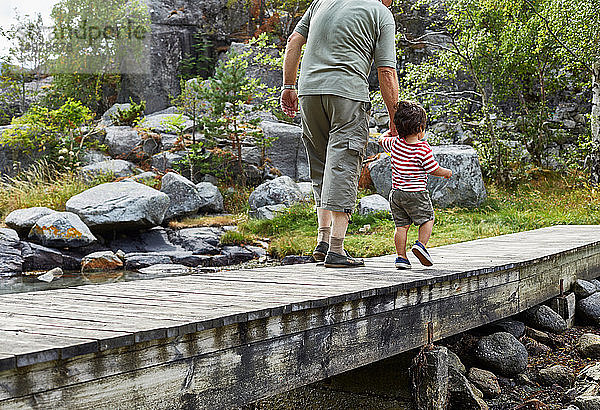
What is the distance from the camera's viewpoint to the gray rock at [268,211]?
38.2 feet

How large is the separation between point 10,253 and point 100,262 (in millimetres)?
1262

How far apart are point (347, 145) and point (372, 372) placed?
1436mm

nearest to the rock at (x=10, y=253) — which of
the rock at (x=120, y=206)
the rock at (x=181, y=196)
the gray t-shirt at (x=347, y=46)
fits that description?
the rock at (x=120, y=206)

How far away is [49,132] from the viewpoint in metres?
14.8

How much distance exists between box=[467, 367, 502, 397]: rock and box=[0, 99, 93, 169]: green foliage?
11.7 m

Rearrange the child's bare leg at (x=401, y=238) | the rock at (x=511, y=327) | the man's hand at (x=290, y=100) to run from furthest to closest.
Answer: the rock at (x=511, y=327), the man's hand at (x=290, y=100), the child's bare leg at (x=401, y=238)

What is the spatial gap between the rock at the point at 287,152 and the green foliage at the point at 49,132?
443 cm

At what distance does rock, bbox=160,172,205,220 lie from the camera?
12.4 meters

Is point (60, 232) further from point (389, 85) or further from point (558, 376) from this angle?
point (558, 376)

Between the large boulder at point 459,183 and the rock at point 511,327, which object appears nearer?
the rock at point 511,327

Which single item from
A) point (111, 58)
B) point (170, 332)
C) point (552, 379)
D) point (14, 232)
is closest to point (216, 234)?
point (14, 232)

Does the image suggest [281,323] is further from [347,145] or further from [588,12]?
[588,12]

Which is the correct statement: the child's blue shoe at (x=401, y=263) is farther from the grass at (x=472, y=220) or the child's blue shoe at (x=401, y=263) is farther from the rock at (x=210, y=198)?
the rock at (x=210, y=198)

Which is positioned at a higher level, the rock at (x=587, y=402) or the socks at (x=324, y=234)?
the socks at (x=324, y=234)
